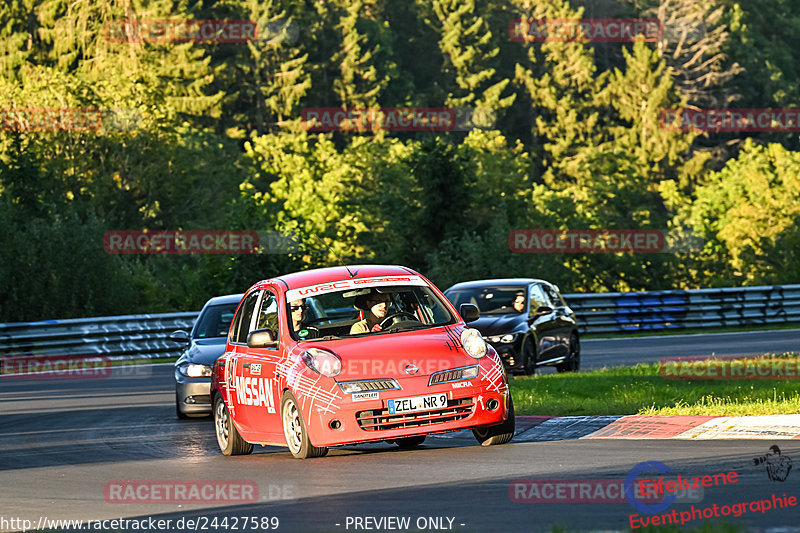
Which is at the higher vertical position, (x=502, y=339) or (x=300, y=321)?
(x=300, y=321)

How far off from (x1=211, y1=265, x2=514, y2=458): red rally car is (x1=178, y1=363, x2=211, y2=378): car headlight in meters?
→ 3.63

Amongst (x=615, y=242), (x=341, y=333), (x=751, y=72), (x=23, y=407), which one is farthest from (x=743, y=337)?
(x=751, y=72)

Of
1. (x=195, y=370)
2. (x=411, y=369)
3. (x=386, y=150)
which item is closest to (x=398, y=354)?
(x=411, y=369)

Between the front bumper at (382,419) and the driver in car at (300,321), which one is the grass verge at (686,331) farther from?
the front bumper at (382,419)

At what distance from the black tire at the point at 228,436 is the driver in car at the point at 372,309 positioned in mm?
1654

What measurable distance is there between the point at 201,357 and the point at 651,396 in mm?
5811

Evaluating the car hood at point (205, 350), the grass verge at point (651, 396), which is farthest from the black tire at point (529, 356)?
the car hood at point (205, 350)

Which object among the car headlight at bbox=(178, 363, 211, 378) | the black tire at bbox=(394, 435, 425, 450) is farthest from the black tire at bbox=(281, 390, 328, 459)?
the car headlight at bbox=(178, 363, 211, 378)

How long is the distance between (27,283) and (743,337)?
19835 mm

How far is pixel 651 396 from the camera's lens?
16.8 metres

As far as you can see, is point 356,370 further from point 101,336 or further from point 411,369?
point 101,336

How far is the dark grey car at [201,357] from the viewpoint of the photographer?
18.3m

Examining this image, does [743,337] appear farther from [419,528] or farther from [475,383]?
[419,528]

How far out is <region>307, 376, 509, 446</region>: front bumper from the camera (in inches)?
486
